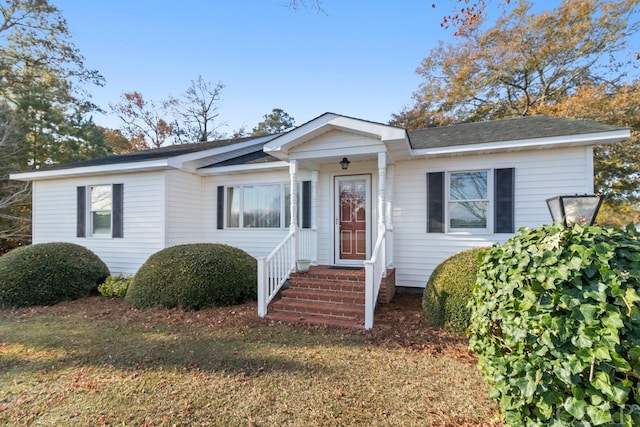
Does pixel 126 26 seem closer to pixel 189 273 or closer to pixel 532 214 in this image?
pixel 189 273

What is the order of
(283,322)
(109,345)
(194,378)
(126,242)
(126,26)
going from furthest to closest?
1. (126,26)
2. (126,242)
3. (283,322)
4. (109,345)
5. (194,378)

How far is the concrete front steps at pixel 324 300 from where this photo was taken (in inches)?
204

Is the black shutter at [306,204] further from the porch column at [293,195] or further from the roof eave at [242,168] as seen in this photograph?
the porch column at [293,195]

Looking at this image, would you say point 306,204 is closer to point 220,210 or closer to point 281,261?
point 281,261

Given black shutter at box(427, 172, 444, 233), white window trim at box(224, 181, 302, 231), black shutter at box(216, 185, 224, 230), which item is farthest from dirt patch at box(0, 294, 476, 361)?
black shutter at box(216, 185, 224, 230)

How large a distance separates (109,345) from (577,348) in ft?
17.2

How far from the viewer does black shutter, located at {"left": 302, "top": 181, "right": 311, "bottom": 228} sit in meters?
7.55

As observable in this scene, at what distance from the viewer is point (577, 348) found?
5.89 ft

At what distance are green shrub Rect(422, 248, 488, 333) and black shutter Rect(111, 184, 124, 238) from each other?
7.84m

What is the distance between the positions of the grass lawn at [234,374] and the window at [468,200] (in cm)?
253

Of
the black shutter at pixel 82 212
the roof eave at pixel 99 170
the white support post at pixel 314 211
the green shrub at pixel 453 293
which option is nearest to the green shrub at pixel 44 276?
the black shutter at pixel 82 212

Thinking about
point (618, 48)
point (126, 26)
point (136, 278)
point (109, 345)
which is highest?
point (618, 48)

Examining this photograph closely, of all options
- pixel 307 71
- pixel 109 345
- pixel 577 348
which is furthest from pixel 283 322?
pixel 307 71

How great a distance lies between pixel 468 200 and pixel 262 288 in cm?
462
